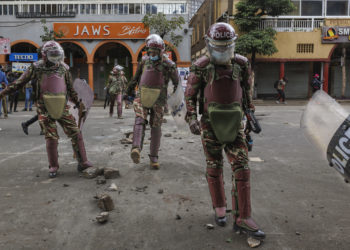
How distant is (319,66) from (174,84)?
26476 mm

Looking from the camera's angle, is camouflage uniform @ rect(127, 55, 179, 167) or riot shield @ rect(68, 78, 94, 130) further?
riot shield @ rect(68, 78, 94, 130)

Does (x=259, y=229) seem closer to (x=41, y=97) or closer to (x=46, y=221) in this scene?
(x=46, y=221)

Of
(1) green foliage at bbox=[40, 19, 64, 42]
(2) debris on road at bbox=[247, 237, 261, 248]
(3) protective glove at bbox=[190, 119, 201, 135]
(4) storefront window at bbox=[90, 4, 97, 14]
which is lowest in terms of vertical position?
(2) debris on road at bbox=[247, 237, 261, 248]

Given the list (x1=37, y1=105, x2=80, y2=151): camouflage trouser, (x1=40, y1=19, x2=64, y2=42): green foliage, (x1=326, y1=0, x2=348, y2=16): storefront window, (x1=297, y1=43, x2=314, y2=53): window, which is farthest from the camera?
(x1=326, y1=0, x2=348, y2=16): storefront window

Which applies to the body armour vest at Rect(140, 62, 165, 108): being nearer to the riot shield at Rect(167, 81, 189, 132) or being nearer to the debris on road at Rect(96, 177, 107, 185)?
the riot shield at Rect(167, 81, 189, 132)

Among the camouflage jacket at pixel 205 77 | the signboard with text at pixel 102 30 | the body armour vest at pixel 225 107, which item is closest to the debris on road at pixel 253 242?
the body armour vest at pixel 225 107

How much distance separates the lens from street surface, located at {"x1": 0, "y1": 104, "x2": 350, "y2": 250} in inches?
123

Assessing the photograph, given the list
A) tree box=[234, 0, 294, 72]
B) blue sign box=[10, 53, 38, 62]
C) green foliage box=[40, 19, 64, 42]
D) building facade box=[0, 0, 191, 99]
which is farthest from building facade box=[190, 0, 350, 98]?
blue sign box=[10, 53, 38, 62]

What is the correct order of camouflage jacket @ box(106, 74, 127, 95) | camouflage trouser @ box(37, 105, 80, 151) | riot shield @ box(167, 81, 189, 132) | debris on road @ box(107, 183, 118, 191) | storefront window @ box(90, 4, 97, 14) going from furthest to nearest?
storefront window @ box(90, 4, 97, 14)
camouflage jacket @ box(106, 74, 127, 95)
camouflage trouser @ box(37, 105, 80, 151)
riot shield @ box(167, 81, 189, 132)
debris on road @ box(107, 183, 118, 191)

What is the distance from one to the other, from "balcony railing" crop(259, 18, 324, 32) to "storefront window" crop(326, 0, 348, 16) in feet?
4.60

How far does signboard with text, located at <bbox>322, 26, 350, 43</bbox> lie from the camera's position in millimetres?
25734

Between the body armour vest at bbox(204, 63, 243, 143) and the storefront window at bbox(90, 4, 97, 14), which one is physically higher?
the storefront window at bbox(90, 4, 97, 14)

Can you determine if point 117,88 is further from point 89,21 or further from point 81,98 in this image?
point 89,21

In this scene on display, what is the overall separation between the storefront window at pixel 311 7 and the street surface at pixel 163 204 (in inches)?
884
